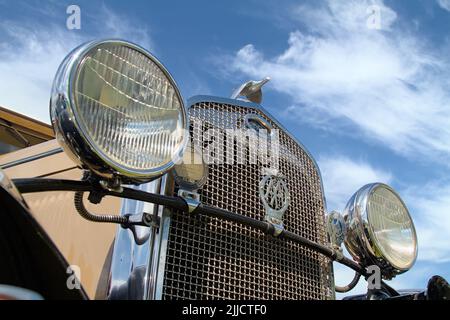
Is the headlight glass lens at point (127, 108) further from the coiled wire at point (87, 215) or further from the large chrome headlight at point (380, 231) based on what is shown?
the large chrome headlight at point (380, 231)

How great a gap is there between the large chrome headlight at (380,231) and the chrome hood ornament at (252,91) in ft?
2.01

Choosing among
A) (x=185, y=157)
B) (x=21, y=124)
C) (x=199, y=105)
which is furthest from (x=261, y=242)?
(x=21, y=124)

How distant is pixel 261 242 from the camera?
6.44 ft

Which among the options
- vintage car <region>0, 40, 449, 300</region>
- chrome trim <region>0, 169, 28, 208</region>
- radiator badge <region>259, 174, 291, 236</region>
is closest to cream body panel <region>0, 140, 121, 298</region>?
vintage car <region>0, 40, 449, 300</region>

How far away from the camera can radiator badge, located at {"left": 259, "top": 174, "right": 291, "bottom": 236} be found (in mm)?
1994

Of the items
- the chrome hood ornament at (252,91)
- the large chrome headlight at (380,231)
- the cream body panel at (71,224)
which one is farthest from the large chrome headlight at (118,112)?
the large chrome headlight at (380,231)

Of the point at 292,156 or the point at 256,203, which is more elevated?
the point at 292,156

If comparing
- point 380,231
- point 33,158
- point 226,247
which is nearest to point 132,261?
point 226,247

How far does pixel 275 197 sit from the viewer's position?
2.08 metres

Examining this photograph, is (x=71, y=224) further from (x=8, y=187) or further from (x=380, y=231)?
(x=380, y=231)

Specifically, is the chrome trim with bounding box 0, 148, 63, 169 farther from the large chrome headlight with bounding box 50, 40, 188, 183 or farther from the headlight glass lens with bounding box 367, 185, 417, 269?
the headlight glass lens with bounding box 367, 185, 417, 269
